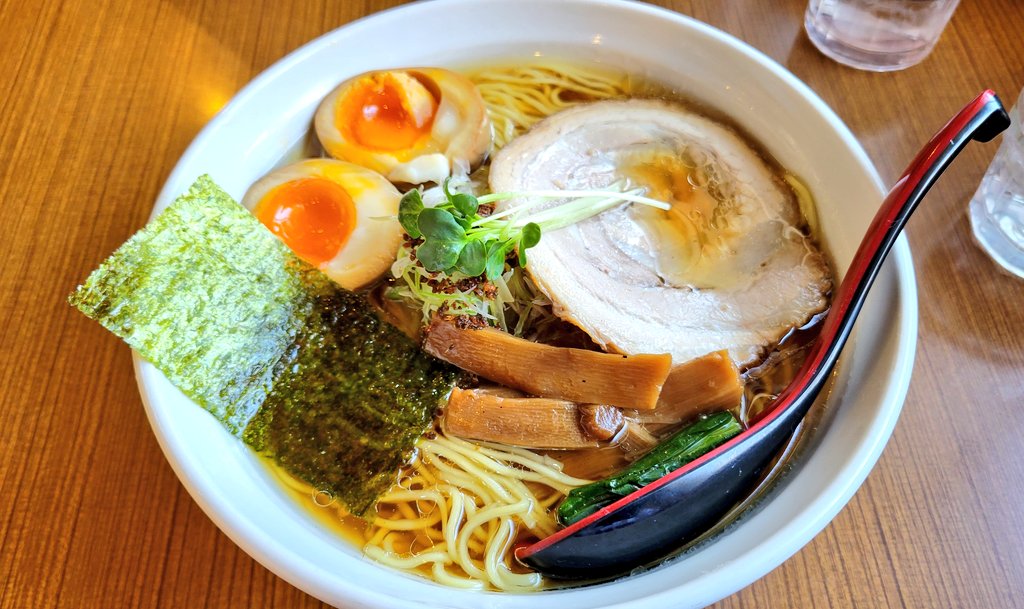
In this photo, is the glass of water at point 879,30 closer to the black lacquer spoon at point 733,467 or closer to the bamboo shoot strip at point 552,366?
the black lacquer spoon at point 733,467

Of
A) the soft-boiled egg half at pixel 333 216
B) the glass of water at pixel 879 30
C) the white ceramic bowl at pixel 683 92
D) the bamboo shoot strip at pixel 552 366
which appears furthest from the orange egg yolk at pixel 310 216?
the glass of water at pixel 879 30

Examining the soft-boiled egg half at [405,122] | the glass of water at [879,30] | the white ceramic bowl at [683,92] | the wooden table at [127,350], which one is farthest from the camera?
the glass of water at [879,30]

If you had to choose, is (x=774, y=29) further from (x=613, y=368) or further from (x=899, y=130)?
(x=613, y=368)

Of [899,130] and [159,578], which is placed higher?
[899,130]

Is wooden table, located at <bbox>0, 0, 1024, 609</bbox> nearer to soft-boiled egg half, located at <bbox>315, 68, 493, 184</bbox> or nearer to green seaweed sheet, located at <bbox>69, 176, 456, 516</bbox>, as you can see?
green seaweed sheet, located at <bbox>69, 176, 456, 516</bbox>

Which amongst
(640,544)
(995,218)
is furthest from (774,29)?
(640,544)

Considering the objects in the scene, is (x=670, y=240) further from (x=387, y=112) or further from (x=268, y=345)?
(x=268, y=345)

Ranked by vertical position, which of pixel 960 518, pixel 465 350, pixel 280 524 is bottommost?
pixel 280 524

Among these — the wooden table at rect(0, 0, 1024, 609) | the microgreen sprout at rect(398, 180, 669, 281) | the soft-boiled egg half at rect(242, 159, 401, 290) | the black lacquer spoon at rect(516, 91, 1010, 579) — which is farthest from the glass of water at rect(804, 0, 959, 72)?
the soft-boiled egg half at rect(242, 159, 401, 290)
